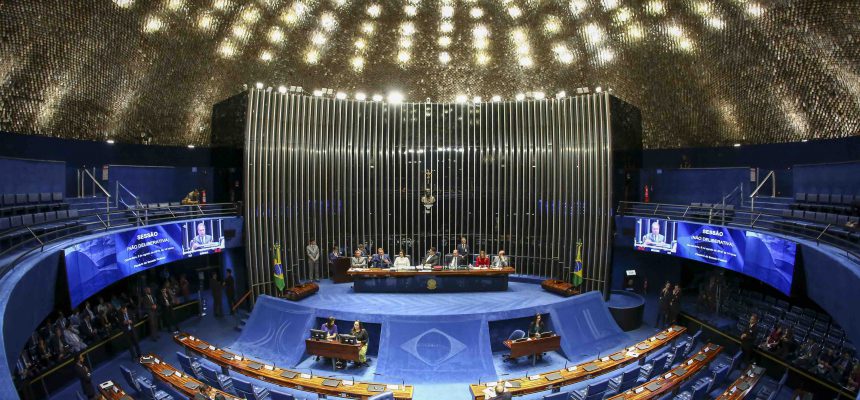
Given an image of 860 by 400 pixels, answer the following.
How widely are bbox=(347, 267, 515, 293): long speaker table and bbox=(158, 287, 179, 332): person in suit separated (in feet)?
15.2

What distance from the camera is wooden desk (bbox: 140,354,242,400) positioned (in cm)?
812

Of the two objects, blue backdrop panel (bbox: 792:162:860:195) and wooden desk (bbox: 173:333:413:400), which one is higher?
blue backdrop panel (bbox: 792:162:860:195)

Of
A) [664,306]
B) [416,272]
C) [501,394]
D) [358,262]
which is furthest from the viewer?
[358,262]

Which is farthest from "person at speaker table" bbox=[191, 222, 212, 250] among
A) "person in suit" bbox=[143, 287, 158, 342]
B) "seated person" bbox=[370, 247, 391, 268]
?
"seated person" bbox=[370, 247, 391, 268]

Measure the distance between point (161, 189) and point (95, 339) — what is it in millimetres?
6356

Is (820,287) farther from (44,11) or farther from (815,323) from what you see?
(44,11)

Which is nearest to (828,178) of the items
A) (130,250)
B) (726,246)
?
Answer: (726,246)

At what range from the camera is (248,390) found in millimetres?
8289

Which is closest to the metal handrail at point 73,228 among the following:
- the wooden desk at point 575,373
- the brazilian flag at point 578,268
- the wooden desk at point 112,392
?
the wooden desk at point 112,392

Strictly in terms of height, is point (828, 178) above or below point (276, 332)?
above

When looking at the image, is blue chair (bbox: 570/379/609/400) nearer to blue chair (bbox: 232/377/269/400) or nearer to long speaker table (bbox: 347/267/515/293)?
long speaker table (bbox: 347/267/515/293)

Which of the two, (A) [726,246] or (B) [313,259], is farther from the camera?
(B) [313,259]

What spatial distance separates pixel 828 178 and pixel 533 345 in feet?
29.8

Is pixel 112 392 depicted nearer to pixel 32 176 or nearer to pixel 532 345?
pixel 32 176
